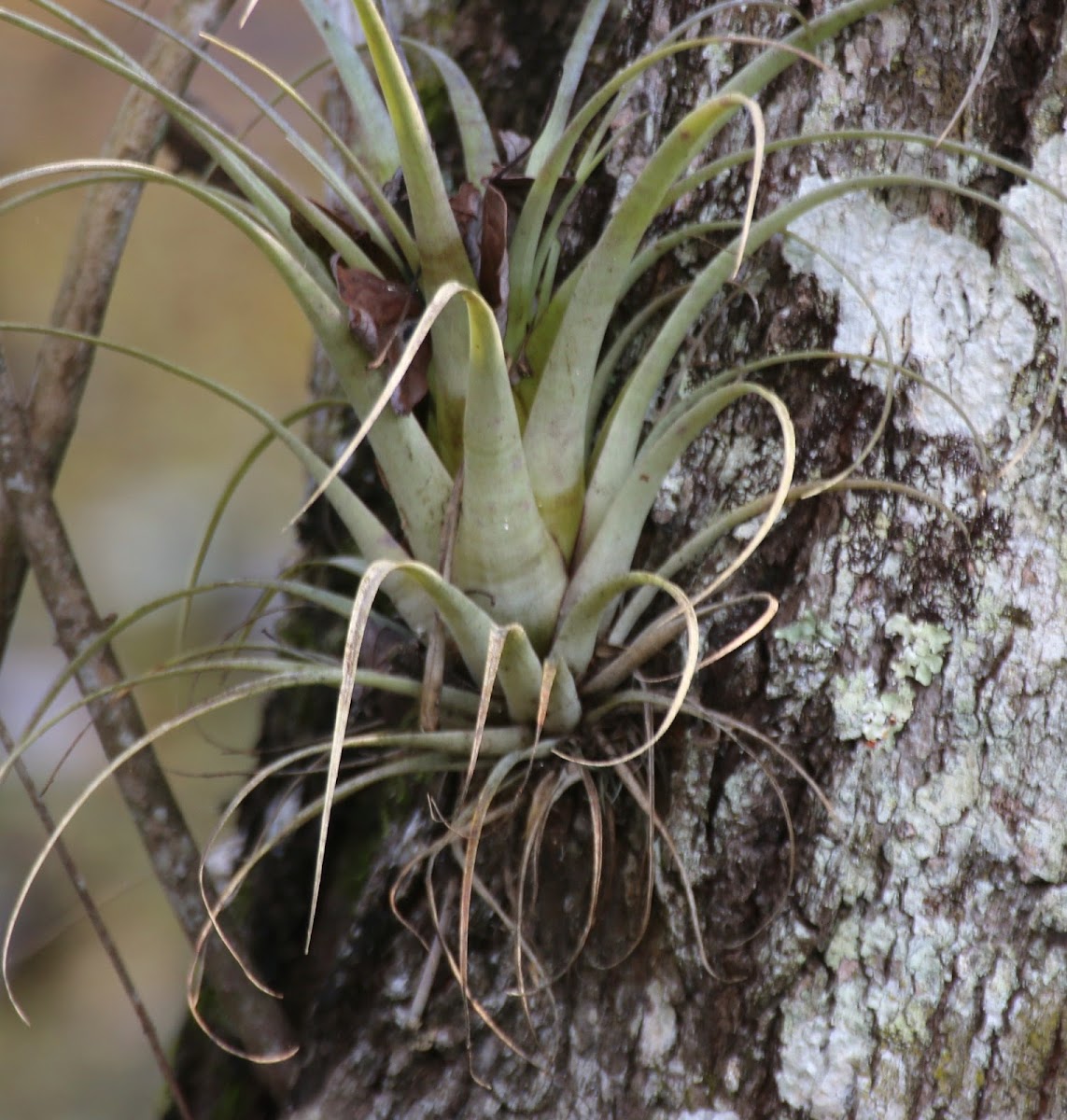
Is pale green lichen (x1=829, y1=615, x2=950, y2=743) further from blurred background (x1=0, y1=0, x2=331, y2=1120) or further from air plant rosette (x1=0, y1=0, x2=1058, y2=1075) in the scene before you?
blurred background (x1=0, y1=0, x2=331, y2=1120)

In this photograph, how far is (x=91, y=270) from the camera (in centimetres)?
86

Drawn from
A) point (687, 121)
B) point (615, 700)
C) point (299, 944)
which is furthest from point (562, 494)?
point (299, 944)

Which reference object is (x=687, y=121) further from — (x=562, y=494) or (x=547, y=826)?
(x=547, y=826)

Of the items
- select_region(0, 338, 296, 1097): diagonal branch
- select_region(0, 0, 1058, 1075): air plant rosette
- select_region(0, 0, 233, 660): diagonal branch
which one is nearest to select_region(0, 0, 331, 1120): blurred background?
select_region(0, 0, 233, 660): diagonal branch

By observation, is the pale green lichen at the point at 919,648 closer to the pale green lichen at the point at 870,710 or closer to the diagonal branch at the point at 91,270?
the pale green lichen at the point at 870,710

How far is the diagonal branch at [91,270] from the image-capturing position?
0.84m

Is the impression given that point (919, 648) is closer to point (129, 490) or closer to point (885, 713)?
point (885, 713)

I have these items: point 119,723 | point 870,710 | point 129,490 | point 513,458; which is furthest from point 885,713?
point 129,490

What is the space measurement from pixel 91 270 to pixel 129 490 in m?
2.00

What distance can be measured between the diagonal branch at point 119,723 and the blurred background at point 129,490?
163cm

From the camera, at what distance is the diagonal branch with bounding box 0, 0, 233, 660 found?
2.76 ft

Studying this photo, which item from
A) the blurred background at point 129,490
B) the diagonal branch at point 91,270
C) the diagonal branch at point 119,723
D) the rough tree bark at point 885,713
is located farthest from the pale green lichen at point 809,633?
the blurred background at point 129,490

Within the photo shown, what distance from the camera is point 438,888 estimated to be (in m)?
0.71

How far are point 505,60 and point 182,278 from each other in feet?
6.60
